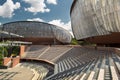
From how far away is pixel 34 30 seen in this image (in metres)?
45.4

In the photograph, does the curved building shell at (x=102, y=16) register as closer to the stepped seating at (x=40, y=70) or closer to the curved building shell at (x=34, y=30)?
the stepped seating at (x=40, y=70)

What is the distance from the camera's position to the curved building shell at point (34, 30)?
44625 millimetres

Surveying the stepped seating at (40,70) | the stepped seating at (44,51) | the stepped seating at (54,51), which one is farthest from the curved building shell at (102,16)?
the stepped seating at (44,51)

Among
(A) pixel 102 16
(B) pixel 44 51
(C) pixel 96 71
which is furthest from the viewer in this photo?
(B) pixel 44 51

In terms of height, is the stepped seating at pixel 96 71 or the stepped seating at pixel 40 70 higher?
the stepped seating at pixel 96 71

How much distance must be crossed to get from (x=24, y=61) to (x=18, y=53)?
→ 278 cm

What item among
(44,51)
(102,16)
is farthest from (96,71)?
(44,51)

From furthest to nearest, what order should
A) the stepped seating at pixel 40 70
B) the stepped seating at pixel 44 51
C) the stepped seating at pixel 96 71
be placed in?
the stepped seating at pixel 44 51 < the stepped seating at pixel 40 70 < the stepped seating at pixel 96 71

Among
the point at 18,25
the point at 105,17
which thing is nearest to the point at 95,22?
the point at 105,17

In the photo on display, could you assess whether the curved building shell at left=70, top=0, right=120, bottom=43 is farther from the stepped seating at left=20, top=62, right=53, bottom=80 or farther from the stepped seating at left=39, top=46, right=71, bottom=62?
the stepped seating at left=39, top=46, right=71, bottom=62

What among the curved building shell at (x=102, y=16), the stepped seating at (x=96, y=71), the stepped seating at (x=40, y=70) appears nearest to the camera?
the stepped seating at (x=96, y=71)

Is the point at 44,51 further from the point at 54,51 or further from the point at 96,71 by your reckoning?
the point at 96,71

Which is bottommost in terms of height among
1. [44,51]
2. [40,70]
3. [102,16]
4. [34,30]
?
[40,70]

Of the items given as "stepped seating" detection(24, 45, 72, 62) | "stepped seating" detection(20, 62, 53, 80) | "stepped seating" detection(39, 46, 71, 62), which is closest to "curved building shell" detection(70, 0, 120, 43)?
"stepped seating" detection(20, 62, 53, 80)
